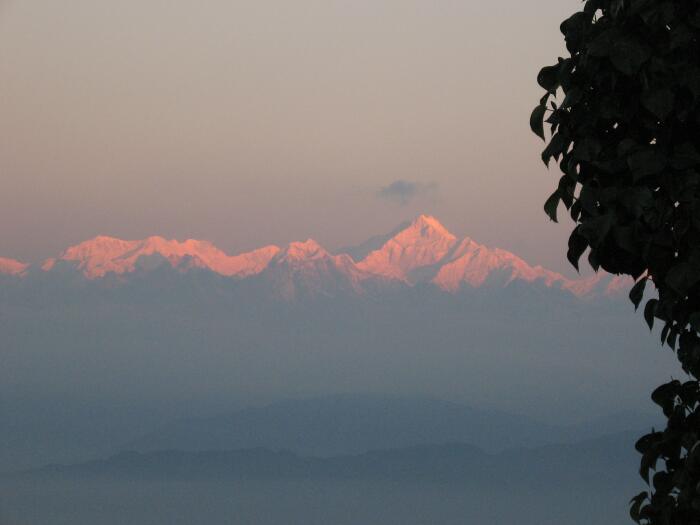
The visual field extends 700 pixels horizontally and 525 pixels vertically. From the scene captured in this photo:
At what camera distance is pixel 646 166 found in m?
6.82

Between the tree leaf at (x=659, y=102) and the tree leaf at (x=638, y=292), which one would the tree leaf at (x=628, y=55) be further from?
the tree leaf at (x=638, y=292)

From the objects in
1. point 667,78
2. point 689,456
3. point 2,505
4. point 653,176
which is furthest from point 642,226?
point 2,505

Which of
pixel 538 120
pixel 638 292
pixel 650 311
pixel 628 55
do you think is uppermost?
pixel 628 55

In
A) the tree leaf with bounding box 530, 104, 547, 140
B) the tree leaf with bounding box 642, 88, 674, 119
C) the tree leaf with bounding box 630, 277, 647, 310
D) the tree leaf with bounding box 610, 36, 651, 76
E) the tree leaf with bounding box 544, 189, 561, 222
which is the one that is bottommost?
the tree leaf with bounding box 630, 277, 647, 310

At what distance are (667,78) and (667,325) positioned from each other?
1424mm

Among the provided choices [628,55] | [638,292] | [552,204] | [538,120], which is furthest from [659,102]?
[638,292]

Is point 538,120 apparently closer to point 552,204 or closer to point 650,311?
point 552,204

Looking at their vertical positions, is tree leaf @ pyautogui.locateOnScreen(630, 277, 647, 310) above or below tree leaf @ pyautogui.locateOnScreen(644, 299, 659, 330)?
above

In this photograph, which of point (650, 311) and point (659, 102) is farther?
point (650, 311)

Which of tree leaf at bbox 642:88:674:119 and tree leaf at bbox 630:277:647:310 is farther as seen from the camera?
tree leaf at bbox 630:277:647:310

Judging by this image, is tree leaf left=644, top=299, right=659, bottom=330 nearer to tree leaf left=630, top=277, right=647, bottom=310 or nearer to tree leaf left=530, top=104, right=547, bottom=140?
tree leaf left=630, top=277, right=647, bottom=310

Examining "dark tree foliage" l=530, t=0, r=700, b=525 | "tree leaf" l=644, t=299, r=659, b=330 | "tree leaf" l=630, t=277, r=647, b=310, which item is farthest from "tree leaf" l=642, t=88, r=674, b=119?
"tree leaf" l=644, t=299, r=659, b=330

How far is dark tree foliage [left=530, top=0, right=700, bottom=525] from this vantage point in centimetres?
684

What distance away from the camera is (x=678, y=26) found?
6898 millimetres
